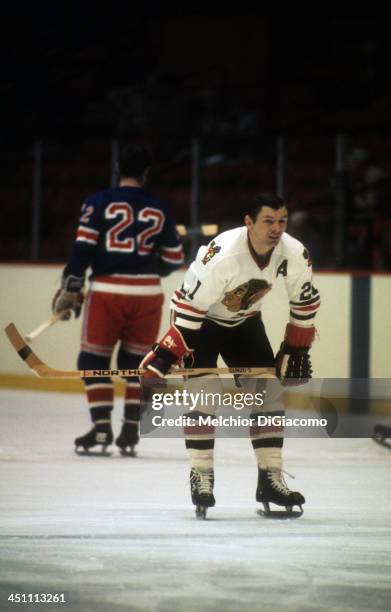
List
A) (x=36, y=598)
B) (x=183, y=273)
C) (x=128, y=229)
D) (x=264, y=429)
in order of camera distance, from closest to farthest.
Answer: (x=36, y=598) < (x=264, y=429) < (x=128, y=229) < (x=183, y=273)

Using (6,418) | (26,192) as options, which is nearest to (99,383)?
(6,418)

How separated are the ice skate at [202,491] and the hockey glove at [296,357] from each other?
1.43 ft

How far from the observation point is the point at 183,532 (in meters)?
4.39

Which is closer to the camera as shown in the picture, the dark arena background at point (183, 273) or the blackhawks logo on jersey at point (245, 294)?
the dark arena background at point (183, 273)

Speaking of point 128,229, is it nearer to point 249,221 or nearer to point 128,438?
point 128,438

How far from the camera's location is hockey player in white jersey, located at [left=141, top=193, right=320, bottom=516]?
4461 mm

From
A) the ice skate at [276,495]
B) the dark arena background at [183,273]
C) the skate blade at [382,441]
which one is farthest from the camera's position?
the skate blade at [382,441]

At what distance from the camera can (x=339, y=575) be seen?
148 inches

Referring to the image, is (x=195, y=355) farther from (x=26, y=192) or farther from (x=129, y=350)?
(x=26, y=192)

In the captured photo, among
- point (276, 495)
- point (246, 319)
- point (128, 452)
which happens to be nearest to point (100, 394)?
point (128, 452)

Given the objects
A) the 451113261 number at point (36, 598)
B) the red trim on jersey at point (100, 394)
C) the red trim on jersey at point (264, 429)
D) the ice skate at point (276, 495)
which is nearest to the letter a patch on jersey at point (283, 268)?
the red trim on jersey at point (264, 429)

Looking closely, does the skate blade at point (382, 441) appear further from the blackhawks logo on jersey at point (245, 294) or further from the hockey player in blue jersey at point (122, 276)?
the blackhawks logo on jersey at point (245, 294)

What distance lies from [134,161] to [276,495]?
2075 millimetres

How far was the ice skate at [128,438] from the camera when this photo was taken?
6.19 metres
